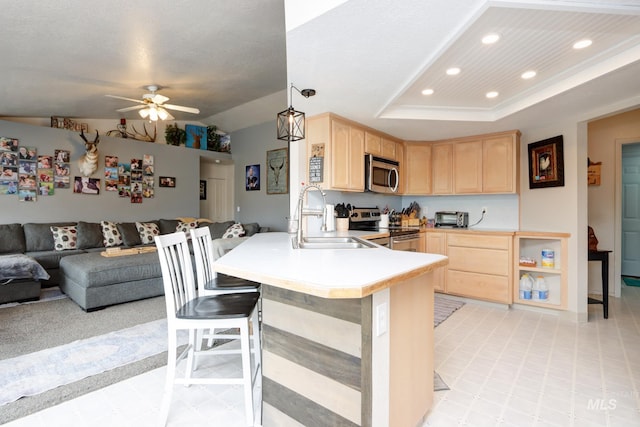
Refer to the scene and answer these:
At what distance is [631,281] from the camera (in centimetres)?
484

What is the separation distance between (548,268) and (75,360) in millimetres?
4517

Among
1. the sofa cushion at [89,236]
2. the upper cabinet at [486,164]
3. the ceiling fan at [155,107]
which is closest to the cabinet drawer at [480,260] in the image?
the upper cabinet at [486,164]

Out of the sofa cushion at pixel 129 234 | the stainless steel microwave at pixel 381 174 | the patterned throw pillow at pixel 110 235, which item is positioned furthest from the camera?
the sofa cushion at pixel 129 234

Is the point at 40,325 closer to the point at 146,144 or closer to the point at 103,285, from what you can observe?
the point at 103,285

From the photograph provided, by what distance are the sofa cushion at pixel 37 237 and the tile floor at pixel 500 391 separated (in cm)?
392

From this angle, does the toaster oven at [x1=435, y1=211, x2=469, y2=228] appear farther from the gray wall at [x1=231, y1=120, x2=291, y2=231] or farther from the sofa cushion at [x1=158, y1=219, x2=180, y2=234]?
the sofa cushion at [x1=158, y1=219, x2=180, y2=234]

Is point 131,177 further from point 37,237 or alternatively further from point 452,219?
point 452,219

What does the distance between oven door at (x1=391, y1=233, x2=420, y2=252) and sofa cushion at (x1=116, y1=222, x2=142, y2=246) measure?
14.3 feet

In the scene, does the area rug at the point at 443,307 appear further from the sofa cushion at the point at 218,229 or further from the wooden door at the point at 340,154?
the sofa cushion at the point at 218,229

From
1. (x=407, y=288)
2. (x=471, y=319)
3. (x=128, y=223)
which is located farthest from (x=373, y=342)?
(x=128, y=223)

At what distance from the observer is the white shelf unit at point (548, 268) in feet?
Answer: 11.1

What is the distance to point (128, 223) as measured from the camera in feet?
18.3

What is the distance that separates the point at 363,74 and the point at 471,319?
2.65 m

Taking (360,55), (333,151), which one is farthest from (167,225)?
(360,55)
